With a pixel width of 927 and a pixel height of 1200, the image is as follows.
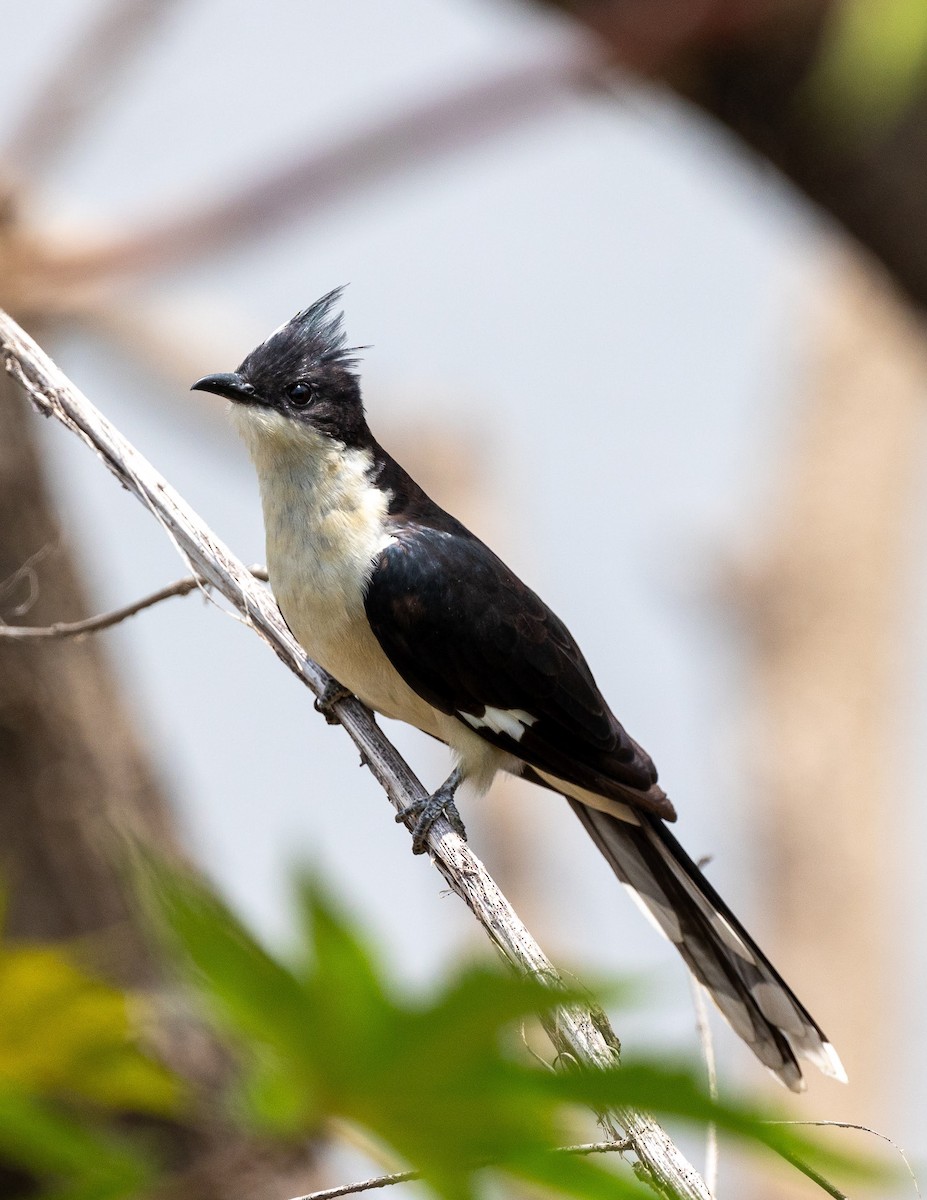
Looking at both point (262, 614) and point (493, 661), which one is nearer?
point (262, 614)

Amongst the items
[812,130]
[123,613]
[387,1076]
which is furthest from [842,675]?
[387,1076]

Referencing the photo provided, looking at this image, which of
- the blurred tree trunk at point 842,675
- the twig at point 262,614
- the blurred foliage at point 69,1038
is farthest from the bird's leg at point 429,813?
the blurred tree trunk at point 842,675

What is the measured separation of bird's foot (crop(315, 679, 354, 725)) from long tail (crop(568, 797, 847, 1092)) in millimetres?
815

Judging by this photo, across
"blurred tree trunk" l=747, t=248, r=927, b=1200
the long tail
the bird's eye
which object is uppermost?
"blurred tree trunk" l=747, t=248, r=927, b=1200

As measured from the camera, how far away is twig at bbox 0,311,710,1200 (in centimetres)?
218

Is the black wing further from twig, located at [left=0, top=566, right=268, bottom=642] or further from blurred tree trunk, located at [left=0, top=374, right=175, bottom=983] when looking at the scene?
blurred tree trunk, located at [left=0, top=374, right=175, bottom=983]

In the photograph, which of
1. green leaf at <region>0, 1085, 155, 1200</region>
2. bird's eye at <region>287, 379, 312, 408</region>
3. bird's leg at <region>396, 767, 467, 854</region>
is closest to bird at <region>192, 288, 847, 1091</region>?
bird's eye at <region>287, 379, 312, 408</region>

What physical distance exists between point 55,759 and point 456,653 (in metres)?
2.58

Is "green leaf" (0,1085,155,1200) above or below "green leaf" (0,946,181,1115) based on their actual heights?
below

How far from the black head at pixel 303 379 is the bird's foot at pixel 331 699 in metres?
0.72

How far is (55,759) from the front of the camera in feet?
17.8

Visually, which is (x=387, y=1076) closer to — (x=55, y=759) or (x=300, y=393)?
(x=300, y=393)

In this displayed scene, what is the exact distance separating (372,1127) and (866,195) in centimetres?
493

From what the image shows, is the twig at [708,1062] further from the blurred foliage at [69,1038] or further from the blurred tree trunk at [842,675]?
the blurred tree trunk at [842,675]
